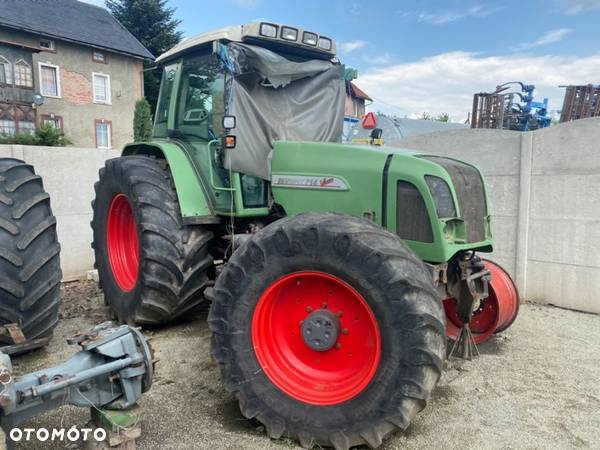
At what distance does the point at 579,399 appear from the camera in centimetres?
325

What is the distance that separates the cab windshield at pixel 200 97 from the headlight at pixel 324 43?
2.98 ft

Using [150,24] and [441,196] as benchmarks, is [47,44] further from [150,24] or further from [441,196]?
A: [441,196]

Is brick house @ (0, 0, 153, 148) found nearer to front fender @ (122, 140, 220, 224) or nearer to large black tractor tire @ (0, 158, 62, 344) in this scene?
front fender @ (122, 140, 220, 224)

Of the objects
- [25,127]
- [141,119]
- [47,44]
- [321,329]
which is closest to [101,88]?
[47,44]

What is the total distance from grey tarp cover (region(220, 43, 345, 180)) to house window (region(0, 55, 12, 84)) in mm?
22041

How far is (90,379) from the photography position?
7.29ft

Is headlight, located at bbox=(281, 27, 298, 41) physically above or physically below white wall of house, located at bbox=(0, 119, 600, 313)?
above

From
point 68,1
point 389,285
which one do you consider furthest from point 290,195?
point 68,1

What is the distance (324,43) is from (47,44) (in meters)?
23.5

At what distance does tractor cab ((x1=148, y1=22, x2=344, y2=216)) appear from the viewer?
3781 millimetres

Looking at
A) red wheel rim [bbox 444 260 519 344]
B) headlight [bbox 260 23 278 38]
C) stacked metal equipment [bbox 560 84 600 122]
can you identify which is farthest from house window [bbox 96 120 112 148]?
red wheel rim [bbox 444 260 519 344]

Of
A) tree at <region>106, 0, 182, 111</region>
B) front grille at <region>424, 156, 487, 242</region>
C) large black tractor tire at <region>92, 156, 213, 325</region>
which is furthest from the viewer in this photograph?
tree at <region>106, 0, 182, 111</region>

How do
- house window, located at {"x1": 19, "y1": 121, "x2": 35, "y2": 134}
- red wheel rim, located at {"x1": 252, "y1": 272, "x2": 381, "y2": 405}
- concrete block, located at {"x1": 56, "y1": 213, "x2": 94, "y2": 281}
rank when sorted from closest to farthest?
red wheel rim, located at {"x1": 252, "y1": 272, "x2": 381, "y2": 405}, concrete block, located at {"x1": 56, "y1": 213, "x2": 94, "y2": 281}, house window, located at {"x1": 19, "y1": 121, "x2": 35, "y2": 134}

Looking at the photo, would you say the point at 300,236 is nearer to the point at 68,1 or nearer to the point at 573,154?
the point at 573,154
